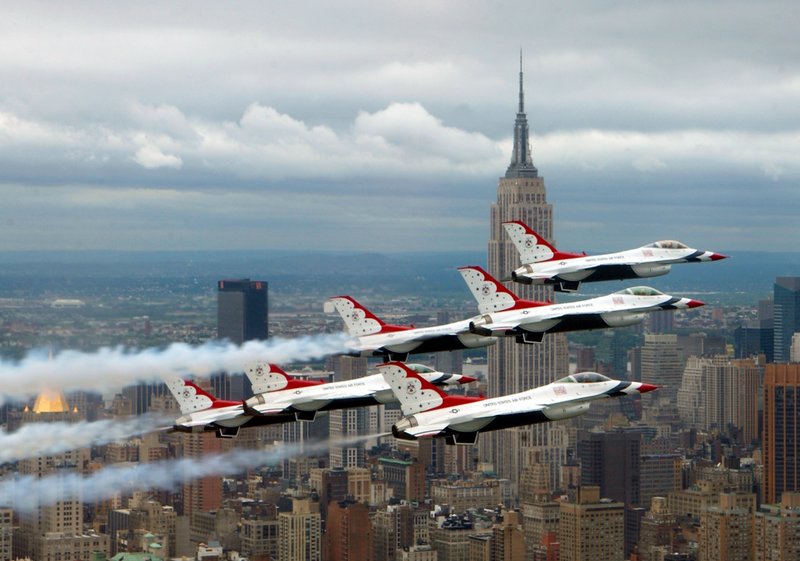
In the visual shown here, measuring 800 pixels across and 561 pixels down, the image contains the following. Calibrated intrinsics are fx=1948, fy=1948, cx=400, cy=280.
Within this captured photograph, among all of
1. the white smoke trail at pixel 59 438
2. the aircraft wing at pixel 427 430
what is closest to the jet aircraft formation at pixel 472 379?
the aircraft wing at pixel 427 430

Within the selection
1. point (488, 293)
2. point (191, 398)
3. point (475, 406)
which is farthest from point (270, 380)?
point (488, 293)

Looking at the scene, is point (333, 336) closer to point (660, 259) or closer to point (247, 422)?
point (247, 422)

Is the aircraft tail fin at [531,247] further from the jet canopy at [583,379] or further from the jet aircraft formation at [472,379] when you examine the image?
the jet canopy at [583,379]

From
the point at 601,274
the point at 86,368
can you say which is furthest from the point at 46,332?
the point at 601,274

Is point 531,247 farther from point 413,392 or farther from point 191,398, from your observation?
point 191,398

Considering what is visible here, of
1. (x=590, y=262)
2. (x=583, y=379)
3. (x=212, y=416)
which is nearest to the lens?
(x=583, y=379)

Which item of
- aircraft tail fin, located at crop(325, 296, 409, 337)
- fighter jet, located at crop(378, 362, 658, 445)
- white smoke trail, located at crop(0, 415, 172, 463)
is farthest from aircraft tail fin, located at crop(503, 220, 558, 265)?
white smoke trail, located at crop(0, 415, 172, 463)

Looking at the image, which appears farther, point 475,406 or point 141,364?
point 141,364
